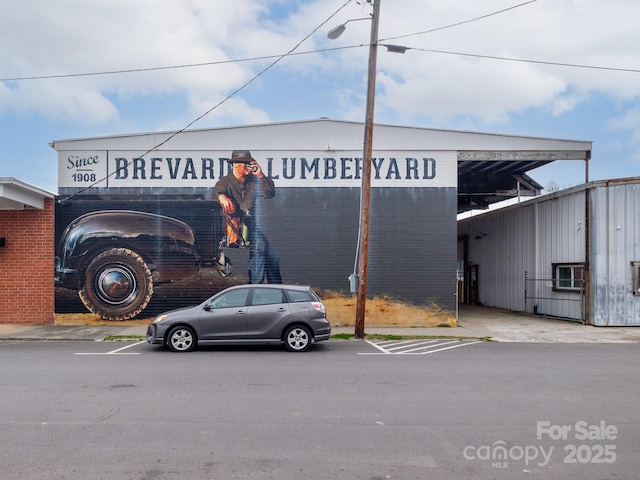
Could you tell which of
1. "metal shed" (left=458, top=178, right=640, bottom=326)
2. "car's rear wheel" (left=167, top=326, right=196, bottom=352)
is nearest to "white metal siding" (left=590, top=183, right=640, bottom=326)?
"metal shed" (left=458, top=178, right=640, bottom=326)

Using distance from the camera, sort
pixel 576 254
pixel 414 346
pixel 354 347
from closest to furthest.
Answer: pixel 354 347, pixel 414 346, pixel 576 254

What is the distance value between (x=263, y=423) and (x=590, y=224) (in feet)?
48.5

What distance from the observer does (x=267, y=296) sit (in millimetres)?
12484

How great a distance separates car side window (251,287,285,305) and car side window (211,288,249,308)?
0.20 m

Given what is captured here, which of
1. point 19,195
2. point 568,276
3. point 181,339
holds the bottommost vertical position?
point 181,339

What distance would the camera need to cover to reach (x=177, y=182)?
59.1 ft

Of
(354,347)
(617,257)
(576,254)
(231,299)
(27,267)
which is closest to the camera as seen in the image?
(231,299)

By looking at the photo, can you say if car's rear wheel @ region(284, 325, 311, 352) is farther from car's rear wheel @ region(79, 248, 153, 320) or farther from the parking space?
car's rear wheel @ region(79, 248, 153, 320)

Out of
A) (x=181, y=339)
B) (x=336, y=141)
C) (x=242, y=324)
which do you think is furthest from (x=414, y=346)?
(x=336, y=141)

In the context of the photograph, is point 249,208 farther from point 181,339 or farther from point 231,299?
point 181,339

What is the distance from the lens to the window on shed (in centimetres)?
1847

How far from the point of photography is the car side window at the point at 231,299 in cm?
1240

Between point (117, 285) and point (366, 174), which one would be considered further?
point (117, 285)

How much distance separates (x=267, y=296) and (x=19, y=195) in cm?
900
